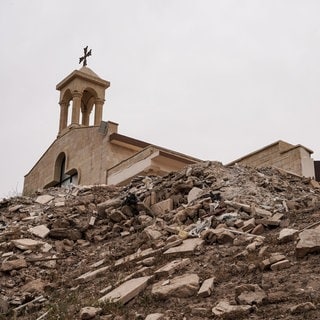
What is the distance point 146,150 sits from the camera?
60.8 feet

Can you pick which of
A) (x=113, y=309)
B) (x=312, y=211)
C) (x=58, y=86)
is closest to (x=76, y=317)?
(x=113, y=309)

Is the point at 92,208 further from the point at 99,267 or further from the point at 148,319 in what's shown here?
the point at 148,319

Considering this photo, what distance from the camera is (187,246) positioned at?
26.2 ft

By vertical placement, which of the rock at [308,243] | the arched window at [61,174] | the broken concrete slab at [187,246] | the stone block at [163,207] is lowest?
the rock at [308,243]

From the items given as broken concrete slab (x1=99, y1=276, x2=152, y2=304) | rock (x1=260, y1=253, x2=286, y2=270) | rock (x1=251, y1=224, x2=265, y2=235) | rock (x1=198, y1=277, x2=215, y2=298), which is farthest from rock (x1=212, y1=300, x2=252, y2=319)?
rock (x1=251, y1=224, x2=265, y2=235)

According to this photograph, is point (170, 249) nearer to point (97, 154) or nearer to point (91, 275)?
point (91, 275)

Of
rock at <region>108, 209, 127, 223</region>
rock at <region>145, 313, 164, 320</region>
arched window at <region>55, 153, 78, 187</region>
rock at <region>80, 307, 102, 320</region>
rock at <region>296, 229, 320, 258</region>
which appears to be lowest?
rock at <region>145, 313, 164, 320</region>

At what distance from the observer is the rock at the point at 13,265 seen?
8.77m

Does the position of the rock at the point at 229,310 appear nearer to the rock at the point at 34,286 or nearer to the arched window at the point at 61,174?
the rock at the point at 34,286

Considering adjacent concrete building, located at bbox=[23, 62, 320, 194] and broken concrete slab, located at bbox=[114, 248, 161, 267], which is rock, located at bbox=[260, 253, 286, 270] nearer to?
broken concrete slab, located at bbox=[114, 248, 161, 267]

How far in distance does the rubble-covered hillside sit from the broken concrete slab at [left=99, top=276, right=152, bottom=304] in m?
0.02

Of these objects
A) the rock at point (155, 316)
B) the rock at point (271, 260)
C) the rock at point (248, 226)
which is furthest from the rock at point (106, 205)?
the rock at point (155, 316)

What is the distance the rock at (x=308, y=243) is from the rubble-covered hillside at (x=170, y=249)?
1cm

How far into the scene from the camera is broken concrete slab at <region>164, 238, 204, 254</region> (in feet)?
25.6
